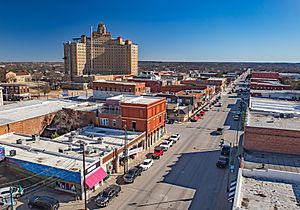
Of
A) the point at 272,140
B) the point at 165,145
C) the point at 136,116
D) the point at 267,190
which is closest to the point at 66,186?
the point at 136,116

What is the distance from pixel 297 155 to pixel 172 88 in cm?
5236

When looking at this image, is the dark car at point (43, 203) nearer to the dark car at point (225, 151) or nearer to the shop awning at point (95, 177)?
the shop awning at point (95, 177)

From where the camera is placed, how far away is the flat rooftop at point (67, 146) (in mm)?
24750

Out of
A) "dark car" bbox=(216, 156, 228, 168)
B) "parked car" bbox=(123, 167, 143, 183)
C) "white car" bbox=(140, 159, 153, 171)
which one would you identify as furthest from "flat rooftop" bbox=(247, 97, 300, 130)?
"parked car" bbox=(123, 167, 143, 183)

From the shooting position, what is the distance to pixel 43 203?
20.3 metres

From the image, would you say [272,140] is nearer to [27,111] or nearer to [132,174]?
[132,174]

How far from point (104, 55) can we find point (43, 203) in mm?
138689

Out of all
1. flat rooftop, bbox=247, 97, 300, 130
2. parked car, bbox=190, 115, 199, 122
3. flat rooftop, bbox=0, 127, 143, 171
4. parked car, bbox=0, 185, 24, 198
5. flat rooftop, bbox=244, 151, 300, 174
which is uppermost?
flat rooftop, bbox=247, 97, 300, 130

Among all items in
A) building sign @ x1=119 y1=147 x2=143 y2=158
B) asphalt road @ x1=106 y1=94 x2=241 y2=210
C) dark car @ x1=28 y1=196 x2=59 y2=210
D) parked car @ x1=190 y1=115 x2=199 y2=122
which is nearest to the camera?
dark car @ x1=28 y1=196 x2=59 y2=210

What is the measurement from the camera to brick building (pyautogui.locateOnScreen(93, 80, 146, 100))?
51.0 metres

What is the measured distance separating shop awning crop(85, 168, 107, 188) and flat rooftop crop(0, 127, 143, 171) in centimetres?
113

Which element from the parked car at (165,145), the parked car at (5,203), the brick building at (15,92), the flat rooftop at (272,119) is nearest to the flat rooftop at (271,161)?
the flat rooftop at (272,119)

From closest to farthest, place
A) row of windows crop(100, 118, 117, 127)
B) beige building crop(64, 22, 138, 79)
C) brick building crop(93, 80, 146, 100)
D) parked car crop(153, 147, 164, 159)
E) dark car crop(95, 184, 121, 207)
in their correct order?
1. dark car crop(95, 184, 121, 207)
2. parked car crop(153, 147, 164, 159)
3. row of windows crop(100, 118, 117, 127)
4. brick building crop(93, 80, 146, 100)
5. beige building crop(64, 22, 138, 79)

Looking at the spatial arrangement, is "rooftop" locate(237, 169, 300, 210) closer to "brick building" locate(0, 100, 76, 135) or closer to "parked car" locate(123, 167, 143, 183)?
"parked car" locate(123, 167, 143, 183)
